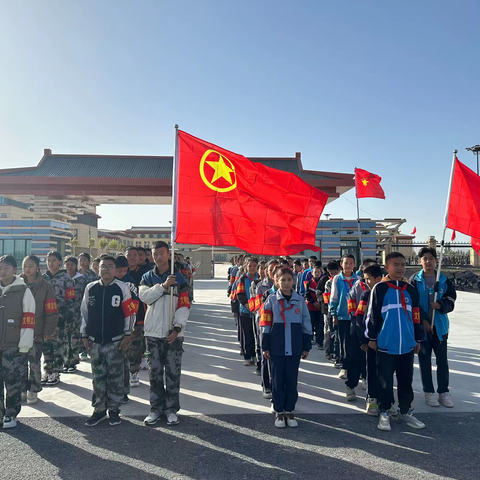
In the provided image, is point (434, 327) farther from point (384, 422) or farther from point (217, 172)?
point (217, 172)

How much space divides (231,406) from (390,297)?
2304 mm

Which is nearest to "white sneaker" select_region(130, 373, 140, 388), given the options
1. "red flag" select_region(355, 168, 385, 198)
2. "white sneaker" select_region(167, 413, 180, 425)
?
"white sneaker" select_region(167, 413, 180, 425)

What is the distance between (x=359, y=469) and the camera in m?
3.14

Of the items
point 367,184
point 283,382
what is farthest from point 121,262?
point 367,184

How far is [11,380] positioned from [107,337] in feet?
3.59

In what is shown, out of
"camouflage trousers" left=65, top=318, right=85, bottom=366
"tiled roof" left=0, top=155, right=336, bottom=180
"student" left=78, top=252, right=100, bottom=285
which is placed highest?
"tiled roof" left=0, top=155, right=336, bottom=180

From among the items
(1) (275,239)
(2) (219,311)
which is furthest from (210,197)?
(2) (219,311)

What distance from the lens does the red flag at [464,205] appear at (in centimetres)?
503

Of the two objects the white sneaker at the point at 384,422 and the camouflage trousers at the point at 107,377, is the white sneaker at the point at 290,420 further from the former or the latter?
the camouflage trousers at the point at 107,377

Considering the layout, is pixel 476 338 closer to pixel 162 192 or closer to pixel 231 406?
pixel 231 406

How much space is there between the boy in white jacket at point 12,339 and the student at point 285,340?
8.53 feet

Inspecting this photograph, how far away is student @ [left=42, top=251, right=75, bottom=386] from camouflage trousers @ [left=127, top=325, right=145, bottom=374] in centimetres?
110

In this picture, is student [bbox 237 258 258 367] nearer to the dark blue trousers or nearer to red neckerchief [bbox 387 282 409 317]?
the dark blue trousers

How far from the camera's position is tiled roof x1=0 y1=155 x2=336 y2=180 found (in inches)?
923
